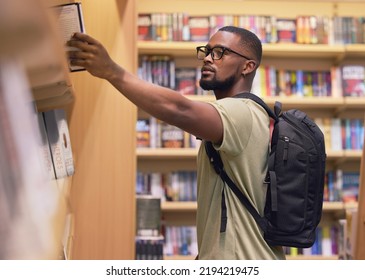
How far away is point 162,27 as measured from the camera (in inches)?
167

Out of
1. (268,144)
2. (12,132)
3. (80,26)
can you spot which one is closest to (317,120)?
(268,144)

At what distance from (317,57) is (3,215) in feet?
13.8

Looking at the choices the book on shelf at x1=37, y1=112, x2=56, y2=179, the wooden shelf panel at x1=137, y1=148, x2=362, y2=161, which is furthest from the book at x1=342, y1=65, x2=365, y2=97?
the book on shelf at x1=37, y1=112, x2=56, y2=179

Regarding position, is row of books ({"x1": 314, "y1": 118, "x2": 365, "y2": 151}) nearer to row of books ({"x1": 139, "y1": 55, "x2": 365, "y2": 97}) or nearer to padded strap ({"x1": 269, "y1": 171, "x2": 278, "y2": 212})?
row of books ({"x1": 139, "y1": 55, "x2": 365, "y2": 97})

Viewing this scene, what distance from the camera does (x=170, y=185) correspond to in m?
4.23

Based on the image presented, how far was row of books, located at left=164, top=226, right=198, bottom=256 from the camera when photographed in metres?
4.20

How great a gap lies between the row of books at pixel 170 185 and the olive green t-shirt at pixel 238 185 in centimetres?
263

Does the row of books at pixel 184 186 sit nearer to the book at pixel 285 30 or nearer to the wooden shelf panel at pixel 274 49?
the wooden shelf panel at pixel 274 49

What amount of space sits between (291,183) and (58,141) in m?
0.64

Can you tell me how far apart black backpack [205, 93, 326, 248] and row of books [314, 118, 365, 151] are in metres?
2.78

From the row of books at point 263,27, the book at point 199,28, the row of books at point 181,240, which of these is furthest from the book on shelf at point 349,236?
the book at point 199,28

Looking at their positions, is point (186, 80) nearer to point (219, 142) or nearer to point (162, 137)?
point (162, 137)

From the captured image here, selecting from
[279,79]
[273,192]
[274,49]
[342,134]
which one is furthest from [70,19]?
[342,134]

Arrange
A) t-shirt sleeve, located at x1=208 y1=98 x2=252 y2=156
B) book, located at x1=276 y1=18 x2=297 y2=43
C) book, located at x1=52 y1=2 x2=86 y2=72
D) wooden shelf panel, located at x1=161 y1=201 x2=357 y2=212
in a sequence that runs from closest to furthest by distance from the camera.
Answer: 1. book, located at x1=52 y1=2 x2=86 y2=72
2. t-shirt sleeve, located at x1=208 y1=98 x2=252 y2=156
3. wooden shelf panel, located at x1=161 y1=201 x2=357 y2=212
4. book, located at x1=276 y1=18 x2=297 y2=43
